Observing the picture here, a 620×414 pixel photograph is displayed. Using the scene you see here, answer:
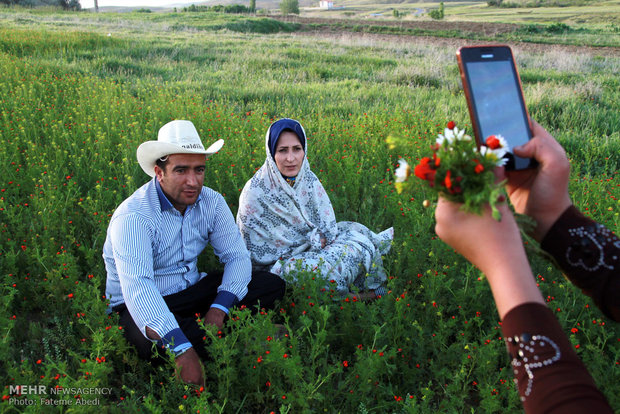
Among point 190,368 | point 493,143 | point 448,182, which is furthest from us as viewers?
point 190,368

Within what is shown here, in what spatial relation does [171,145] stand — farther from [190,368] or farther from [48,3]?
[48,3]

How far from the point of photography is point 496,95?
58.9 inches

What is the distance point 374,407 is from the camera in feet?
8.32

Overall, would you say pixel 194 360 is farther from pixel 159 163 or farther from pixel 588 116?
pixel 588 116

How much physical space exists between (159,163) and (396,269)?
191 cm

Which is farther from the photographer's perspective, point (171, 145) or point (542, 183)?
point (171, 145)

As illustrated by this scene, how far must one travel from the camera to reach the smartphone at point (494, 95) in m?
1.42

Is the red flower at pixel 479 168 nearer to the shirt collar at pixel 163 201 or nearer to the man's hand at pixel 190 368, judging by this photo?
the man's hand at pixel 190 368

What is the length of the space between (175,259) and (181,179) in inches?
22.3

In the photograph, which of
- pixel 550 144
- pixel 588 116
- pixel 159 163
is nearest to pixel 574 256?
pixel 550 144

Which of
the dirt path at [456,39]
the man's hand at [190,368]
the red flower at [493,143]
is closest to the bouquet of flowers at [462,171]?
the red flower at [493,143]

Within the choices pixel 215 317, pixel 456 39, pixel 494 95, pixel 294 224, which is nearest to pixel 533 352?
pixel 494 95

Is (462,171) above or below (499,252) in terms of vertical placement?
above

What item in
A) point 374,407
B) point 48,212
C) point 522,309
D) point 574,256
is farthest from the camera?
point 48,212
